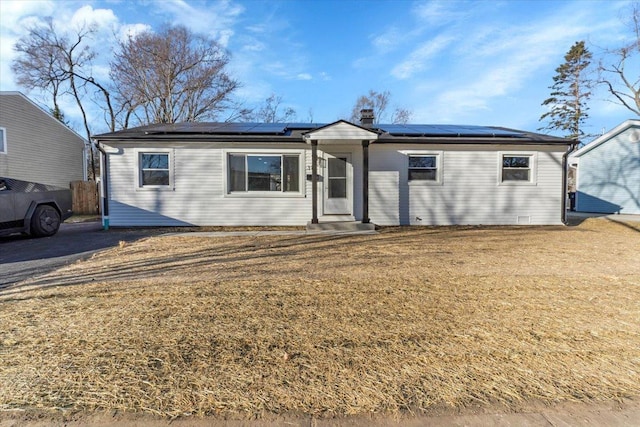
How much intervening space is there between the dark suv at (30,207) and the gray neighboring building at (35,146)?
30.8ft

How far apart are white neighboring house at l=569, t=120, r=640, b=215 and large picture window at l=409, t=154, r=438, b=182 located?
12.0 metres

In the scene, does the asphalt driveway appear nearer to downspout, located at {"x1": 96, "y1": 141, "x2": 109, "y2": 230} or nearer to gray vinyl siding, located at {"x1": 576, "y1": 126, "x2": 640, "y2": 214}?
downspout, located at {"x1": 96, "y1": 141, "x2": 109, "y2": 230}

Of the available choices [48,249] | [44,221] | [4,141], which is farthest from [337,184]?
[4,141]

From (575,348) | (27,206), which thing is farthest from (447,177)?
(27,206)

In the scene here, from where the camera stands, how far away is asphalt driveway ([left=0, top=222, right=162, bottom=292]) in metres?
5.16

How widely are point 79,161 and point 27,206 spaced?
14445 millimetres

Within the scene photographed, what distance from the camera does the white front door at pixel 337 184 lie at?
35.2 feet

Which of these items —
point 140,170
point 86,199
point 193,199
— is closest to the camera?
point 140,170

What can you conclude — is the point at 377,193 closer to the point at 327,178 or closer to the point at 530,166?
the point at 327,178

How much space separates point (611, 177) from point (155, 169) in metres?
21.1

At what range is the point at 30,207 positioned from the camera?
8312 mm

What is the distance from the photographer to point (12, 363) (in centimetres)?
Result: 232

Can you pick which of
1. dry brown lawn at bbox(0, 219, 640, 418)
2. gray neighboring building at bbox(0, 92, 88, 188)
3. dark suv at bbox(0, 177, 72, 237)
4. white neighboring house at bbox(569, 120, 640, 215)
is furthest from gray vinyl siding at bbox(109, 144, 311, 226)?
white neighboring house at bbox(569, 120, 640, 215)

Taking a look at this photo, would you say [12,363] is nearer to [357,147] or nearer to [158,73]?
[357,147]
